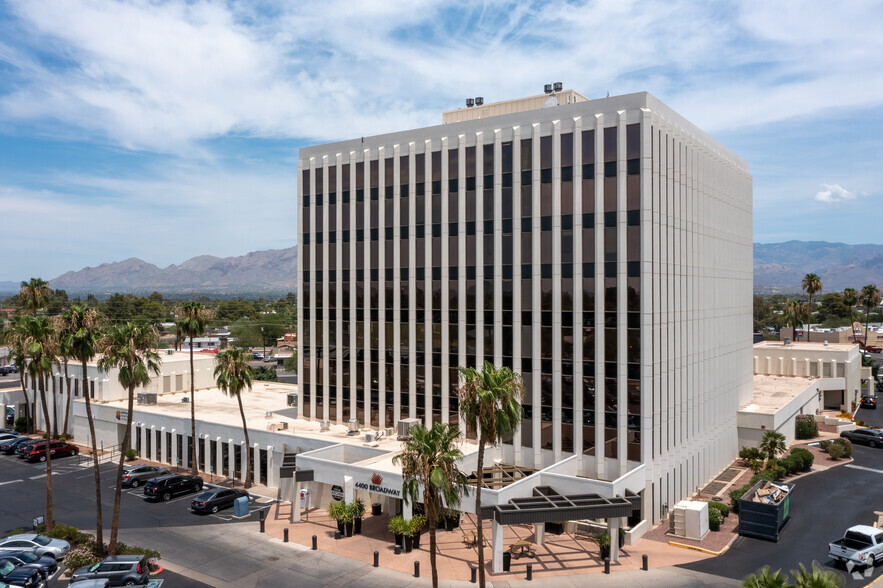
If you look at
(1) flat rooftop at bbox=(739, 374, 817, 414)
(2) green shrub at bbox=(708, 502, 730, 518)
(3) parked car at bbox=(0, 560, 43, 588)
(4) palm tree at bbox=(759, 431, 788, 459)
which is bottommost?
(3) parked car at bbox=(0, 560, 43, 588)

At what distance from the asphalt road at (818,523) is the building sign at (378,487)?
57.1 ft

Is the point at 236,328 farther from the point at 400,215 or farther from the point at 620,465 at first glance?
the point at 620,465

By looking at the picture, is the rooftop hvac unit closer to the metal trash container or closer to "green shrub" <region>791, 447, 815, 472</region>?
the metal trash container

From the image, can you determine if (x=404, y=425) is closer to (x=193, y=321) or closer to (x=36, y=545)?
(x=193, y=321)

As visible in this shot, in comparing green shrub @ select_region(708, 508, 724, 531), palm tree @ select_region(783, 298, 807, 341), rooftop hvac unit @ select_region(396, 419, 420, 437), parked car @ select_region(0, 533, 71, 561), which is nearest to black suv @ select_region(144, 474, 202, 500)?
parked car @ select_region(0, 533, 71, 561)

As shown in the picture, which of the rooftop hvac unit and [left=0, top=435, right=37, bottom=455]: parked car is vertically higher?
the rooftop hvac unit

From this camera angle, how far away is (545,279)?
44.4m

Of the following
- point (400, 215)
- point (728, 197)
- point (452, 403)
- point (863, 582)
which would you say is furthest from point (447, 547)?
point (728, 197)

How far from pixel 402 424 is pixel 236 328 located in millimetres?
145348

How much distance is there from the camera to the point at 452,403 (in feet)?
160

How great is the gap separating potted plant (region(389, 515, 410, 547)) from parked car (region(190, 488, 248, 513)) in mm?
14747

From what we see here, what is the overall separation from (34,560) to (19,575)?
1.82m

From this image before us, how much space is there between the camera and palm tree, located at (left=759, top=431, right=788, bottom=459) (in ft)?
179

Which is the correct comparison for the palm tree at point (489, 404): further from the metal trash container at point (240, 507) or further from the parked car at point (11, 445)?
the parked car at point (11, 445)
